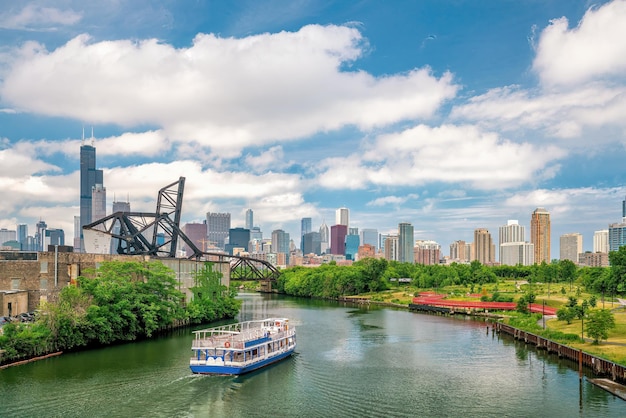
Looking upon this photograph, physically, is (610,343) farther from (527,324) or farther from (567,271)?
(567,271)

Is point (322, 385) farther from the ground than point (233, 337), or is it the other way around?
point (233, 337)

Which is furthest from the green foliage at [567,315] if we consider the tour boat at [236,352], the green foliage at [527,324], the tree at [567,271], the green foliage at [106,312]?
the tree at [567,271]

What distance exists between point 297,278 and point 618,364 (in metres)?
153

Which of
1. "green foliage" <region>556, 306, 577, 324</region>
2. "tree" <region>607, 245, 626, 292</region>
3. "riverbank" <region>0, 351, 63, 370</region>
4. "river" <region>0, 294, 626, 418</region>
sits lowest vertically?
"river" <region>0, 294, 626, 418</region>

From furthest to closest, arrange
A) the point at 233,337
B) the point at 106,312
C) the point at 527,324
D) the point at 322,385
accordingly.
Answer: the point at 527,324
the point at 106,312
the point at 233,337
the point at 322,385

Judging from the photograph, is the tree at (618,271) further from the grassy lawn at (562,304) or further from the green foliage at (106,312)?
the green foliage at (106,312)

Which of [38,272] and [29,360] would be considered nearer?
[29,360]

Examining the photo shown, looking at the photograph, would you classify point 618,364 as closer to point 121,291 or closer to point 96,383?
point 96,383

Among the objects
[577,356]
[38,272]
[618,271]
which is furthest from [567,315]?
[38,272]

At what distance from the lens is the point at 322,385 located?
50.6 m

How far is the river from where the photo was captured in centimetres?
4284

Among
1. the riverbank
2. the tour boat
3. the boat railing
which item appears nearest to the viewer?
the tour boat

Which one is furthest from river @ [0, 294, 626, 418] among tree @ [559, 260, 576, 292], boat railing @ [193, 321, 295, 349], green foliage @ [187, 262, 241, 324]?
tree @ [559, 260, 576, 292]

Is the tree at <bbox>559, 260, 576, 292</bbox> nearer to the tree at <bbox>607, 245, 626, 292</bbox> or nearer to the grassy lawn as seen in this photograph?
the grassy lawn
